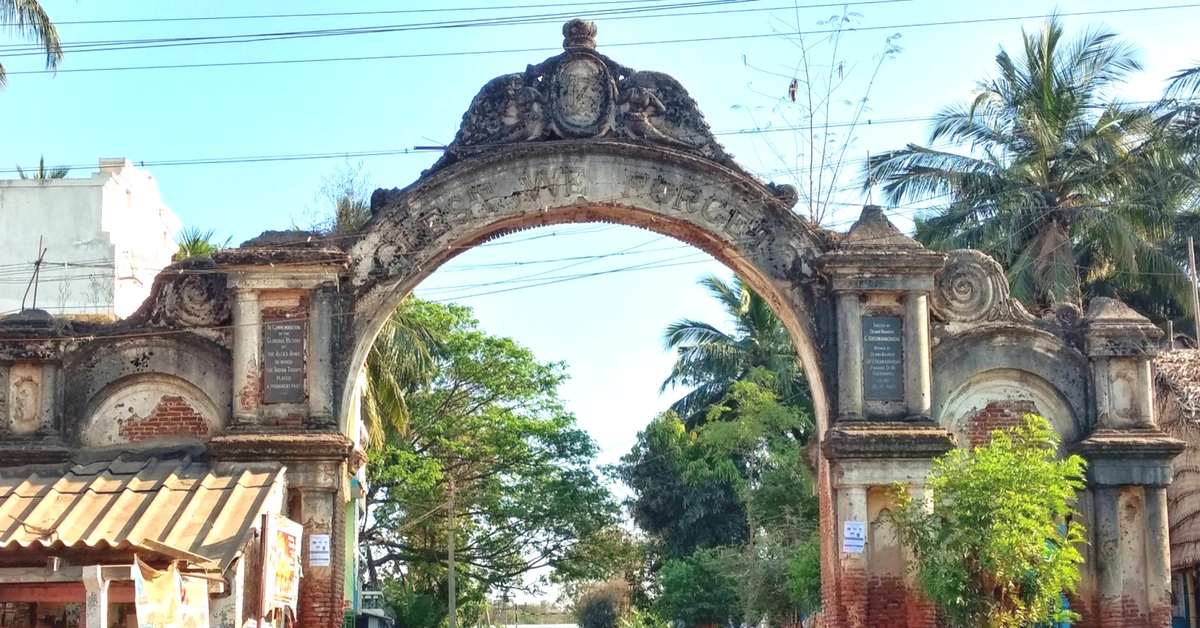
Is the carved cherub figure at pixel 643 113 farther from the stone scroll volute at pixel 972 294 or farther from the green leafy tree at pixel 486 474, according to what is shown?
the green leafy tree at pixel 486 474

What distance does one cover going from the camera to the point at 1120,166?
2516cm

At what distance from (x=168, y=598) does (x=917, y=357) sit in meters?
8.16

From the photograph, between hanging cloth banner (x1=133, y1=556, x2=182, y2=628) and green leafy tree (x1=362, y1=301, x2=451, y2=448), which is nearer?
hanging cloth banner (x1=133, y1=556, x2=182, y2=628)

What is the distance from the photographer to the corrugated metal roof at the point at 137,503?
40.6 feet

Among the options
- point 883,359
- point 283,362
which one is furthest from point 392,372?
point 883,359

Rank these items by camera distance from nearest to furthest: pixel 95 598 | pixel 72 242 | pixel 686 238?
pixel 95 598, pixel 686 238, pixel 72 242

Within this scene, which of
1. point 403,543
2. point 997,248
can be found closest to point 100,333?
point 997,248

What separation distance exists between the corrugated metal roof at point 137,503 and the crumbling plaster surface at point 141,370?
0.71 meters

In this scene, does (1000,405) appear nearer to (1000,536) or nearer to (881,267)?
(881,267)

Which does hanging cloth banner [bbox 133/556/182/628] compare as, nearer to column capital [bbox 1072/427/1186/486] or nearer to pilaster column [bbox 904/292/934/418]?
pilaster column [bbox 904/292/934/418]

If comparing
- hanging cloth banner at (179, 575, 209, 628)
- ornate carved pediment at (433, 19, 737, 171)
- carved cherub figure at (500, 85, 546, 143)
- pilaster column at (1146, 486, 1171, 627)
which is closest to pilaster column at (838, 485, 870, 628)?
pilaster column at (1146, 486, 1171, 627)

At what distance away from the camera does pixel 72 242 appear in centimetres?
2656

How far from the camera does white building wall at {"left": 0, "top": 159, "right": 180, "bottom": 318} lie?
2594 cm

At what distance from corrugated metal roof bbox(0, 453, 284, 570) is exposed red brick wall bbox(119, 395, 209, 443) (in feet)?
1.03
